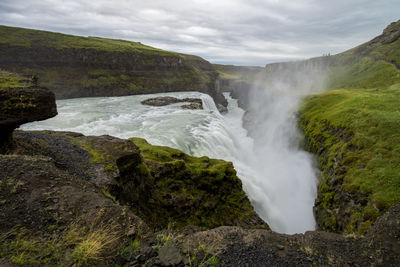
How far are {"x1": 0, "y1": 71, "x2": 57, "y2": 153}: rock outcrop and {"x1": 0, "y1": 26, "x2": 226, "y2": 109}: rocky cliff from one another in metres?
78.5

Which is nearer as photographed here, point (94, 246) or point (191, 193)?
point (94, 246)

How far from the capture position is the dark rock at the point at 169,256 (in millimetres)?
5947

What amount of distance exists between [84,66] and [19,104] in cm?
9319

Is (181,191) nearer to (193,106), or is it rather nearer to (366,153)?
(366,153)

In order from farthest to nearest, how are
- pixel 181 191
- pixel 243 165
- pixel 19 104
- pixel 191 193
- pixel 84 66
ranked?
1. pixel 84 66
2. pixel 243 165
3. pixel 191 193
4. pixel 181 191
5. pixel 19 104

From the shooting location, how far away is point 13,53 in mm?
75625

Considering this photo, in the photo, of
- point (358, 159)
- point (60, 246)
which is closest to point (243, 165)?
point (358, 159)

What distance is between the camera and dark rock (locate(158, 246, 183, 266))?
19.5ft

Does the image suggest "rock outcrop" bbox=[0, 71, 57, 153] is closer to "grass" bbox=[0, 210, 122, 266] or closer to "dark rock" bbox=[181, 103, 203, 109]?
"grass" bbox=[0, 210, 122, 266]

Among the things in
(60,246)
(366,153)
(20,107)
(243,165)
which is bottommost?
(243,165)

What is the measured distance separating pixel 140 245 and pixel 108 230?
3.71ft

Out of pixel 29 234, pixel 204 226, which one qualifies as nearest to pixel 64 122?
pixel 204 226

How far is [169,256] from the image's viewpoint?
242 inches

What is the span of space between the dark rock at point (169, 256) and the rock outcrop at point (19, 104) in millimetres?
9657
